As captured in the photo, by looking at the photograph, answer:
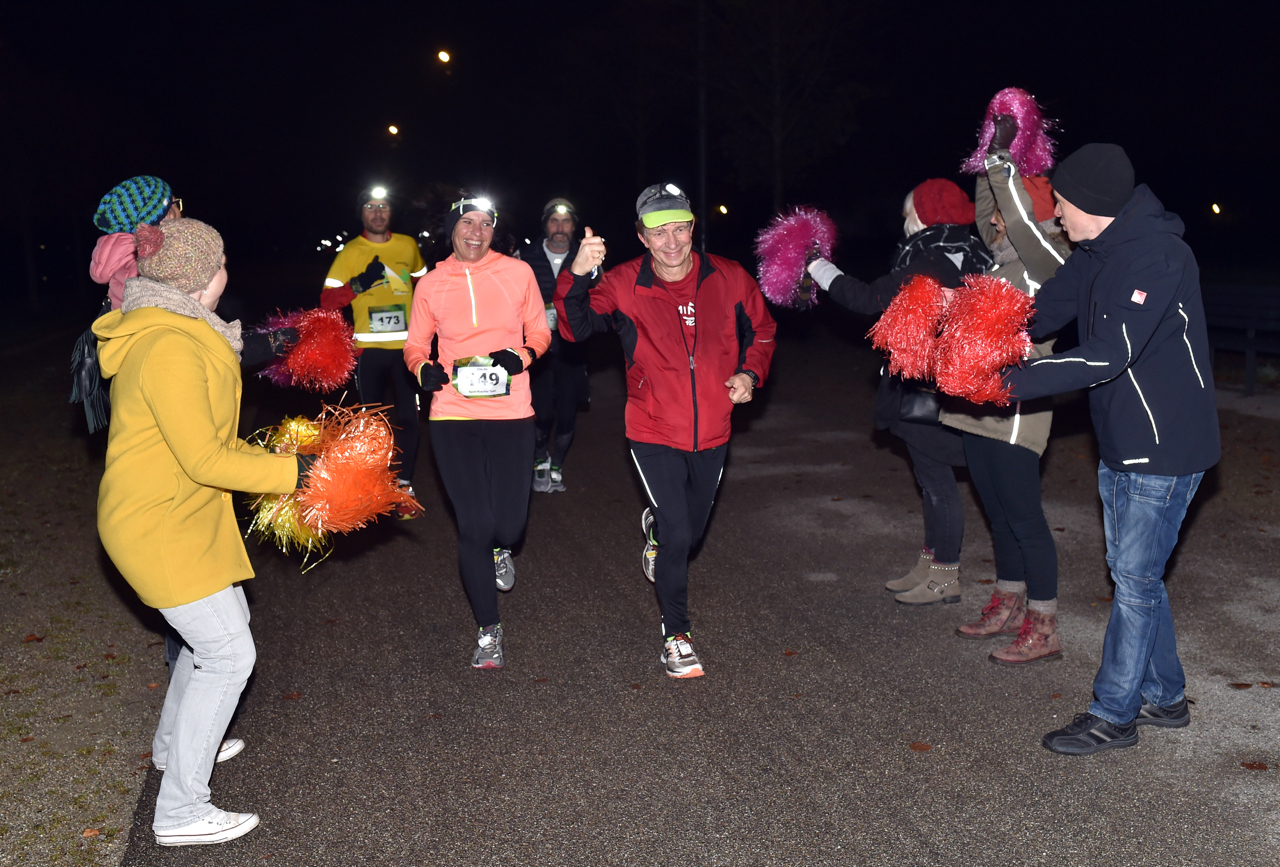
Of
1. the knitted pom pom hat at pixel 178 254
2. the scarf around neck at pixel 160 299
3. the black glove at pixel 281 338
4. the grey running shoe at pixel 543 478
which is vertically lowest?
the grey running shoe at pixel 543 478

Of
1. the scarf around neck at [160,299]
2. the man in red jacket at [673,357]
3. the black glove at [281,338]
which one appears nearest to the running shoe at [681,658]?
the man in red jacket at [673,357]

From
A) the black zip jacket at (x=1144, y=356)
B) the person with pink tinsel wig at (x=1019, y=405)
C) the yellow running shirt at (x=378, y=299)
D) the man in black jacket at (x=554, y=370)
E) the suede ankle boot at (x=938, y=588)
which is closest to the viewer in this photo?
the black zip jacket at (x=1144, y=356)

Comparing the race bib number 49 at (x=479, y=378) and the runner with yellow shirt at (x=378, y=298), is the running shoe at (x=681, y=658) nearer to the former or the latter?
the race bib number 49 at (x=479, y=378)

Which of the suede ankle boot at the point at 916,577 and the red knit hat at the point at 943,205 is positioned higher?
the red knit hat at the point at 943,205

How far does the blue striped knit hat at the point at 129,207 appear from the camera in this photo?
185 inches

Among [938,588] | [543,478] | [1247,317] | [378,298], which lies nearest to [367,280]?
[378,298]

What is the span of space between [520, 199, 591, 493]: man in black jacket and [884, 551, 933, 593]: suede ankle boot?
3.27 metres

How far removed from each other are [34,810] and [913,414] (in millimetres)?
4471

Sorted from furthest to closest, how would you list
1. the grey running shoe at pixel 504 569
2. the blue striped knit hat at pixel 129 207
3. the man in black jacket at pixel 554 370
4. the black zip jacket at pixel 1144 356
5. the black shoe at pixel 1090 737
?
the man in black jacket at pixel 554 370, the grey running shoe at pixel 504 569, the blue striped knit hat at pixel 129 207, the black shoe at pixel 1090 737, the black zip jacket at pixel 1144 356

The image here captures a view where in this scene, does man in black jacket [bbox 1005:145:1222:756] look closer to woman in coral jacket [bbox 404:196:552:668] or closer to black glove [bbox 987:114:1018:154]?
black glove [bbox 987:114:1018:154]

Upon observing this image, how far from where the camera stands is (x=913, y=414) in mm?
5703

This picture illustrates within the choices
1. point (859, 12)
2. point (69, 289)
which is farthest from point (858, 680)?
point (69, 289)

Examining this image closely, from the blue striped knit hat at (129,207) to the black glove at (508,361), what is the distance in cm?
169

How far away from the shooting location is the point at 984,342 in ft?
13.4
